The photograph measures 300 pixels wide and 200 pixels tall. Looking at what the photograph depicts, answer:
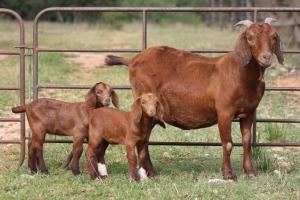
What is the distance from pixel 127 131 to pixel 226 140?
942 millimetres

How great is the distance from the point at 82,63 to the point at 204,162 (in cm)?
1003

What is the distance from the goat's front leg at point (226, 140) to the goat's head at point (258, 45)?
57cm

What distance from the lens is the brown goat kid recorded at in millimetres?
7441

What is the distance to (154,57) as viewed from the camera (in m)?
7.47

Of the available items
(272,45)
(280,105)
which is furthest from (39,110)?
(280,105)

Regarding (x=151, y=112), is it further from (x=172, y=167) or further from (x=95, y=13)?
(x=95, y=13)

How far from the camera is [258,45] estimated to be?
22.1 ft

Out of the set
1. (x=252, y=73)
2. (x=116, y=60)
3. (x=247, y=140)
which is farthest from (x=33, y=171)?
(x=252, y=73)

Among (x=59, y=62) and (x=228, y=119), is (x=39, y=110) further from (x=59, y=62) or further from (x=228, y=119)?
(x=59, y=62)

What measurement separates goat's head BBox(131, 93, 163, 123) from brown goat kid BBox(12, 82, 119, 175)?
0.56 metres

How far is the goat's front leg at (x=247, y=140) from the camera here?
729 cm


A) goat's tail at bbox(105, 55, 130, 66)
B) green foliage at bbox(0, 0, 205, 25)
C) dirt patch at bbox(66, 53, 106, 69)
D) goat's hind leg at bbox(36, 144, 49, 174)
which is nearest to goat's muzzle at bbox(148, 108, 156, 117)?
goat's tail at bbox(105, 55, 130, 66)

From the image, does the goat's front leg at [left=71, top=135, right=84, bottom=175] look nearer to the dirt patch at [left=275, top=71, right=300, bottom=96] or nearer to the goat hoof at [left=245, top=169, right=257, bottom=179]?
the goat hoof at [left=245, top=169, right=257, bottom=179]

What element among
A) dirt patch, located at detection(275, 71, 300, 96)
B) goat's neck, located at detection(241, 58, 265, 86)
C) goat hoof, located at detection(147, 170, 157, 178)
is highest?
goat's neck, located at detection(241, 58, 265, 86)
